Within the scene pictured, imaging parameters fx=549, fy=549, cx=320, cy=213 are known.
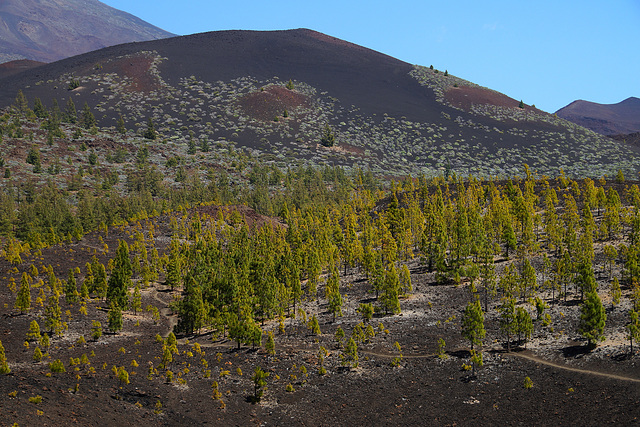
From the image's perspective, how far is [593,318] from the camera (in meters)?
44.8

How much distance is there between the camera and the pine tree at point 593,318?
44.7 metres

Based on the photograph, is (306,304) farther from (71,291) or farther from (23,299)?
(23,299)

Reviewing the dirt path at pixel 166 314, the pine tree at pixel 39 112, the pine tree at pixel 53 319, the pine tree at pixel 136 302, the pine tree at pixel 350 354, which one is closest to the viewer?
the pine tree at pixel 350 354

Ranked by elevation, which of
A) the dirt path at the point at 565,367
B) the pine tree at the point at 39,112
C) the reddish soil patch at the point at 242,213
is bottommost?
the dirt path at the point at 565,367

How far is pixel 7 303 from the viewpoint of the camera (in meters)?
60.0

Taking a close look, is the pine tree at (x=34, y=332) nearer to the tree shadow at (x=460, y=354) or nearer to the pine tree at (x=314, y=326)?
the pine tree at (x=314, y=326)

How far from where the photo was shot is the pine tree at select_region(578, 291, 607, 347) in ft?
147

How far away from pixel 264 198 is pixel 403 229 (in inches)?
2155

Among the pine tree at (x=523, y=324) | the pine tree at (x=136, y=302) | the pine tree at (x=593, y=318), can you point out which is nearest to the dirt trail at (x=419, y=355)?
the pine tree at (x=523, y=324)

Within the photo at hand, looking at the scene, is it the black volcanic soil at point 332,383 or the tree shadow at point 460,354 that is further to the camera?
the tree shadow at point 460,354

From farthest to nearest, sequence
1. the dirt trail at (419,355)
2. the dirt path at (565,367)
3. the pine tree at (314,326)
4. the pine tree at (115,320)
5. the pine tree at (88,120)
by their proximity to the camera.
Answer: the pine tree at (88,120), the pine tree at (115,320), the pine tree at (314,326), the dirt trail at (419,355), the dirt path at (565,367)

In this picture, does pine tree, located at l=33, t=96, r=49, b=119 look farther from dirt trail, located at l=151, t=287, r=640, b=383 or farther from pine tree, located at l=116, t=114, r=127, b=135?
dirt trail, located at l=151, t=287, r=640, b=383

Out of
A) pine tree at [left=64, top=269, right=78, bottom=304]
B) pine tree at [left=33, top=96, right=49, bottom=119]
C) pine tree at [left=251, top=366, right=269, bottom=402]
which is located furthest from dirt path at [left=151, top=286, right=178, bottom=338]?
pine tree at [left=33, top=96, right=49, bottom=119]

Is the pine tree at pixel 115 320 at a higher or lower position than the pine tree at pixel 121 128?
lower
